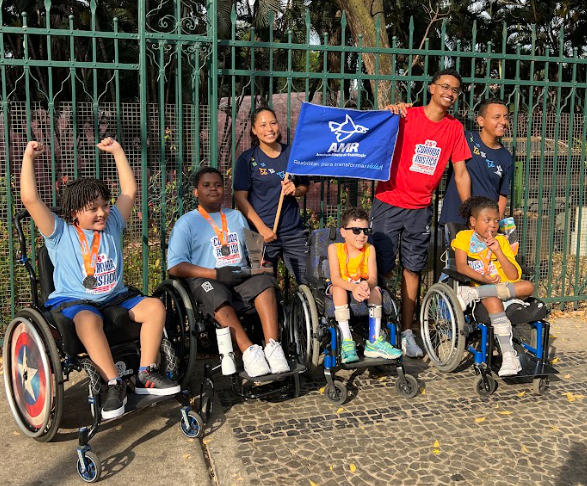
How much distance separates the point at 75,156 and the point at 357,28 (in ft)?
16.6

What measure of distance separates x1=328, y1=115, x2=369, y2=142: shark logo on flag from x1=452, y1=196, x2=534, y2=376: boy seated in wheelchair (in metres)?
1.06

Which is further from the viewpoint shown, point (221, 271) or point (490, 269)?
point (490, 269)

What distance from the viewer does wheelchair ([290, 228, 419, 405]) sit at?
13.9 ft

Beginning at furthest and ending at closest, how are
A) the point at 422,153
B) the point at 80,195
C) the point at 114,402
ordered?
the point at 422,153
the point at 80,195
the point at 114,402

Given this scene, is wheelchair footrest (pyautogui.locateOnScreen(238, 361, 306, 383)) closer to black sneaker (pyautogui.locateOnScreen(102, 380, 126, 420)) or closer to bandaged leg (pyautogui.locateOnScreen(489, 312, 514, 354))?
black sneaker (pyautogui.locateOnScreen(102, 380, 126, 420))

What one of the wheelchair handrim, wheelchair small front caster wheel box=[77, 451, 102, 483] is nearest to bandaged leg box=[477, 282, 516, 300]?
wheelchair small front caster wheel box=[77, 451, 102, 483]

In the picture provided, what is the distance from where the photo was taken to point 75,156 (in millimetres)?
4836

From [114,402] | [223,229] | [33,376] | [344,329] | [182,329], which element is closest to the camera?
[114,402]

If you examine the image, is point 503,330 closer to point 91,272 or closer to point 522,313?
point 522,313

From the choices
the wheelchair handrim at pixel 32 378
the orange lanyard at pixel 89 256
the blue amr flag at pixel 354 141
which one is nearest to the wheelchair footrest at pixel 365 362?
the blue amr flag at pixel 354 141

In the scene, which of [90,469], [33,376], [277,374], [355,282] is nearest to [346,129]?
[355,282]

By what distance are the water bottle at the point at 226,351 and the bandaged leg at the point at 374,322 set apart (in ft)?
3.31

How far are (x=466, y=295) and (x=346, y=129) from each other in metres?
1.67

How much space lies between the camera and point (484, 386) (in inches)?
174
